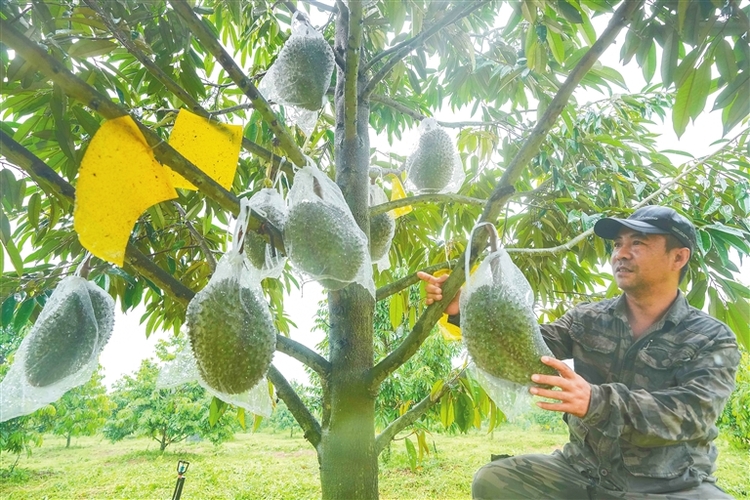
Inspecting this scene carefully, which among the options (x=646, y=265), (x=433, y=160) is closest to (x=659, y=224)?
(x=646, y=265)

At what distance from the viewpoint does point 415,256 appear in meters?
1.93

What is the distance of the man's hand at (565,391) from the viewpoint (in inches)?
32.6

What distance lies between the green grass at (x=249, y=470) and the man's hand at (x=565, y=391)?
631cm

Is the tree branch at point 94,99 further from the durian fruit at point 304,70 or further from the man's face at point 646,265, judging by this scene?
the man's face at point 646,265

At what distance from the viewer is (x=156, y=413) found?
13055 mm

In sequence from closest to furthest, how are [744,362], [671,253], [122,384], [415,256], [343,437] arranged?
[343,437], [671,253], [415,256], [744,362], [122,384]

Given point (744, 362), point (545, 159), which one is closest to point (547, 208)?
point (545, 159)

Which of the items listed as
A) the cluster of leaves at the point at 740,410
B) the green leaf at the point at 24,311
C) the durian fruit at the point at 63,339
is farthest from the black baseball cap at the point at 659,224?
the cluster of leaves at the point at 740,410

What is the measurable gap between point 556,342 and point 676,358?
324 mm

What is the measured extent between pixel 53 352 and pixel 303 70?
0.80 metres

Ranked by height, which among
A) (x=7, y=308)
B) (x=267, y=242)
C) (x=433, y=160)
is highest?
(x=433, y=160)

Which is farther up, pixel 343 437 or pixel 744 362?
pixel 744 362

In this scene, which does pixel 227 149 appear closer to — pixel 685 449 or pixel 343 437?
pixel 343 437

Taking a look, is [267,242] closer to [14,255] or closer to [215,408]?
[14,255]
